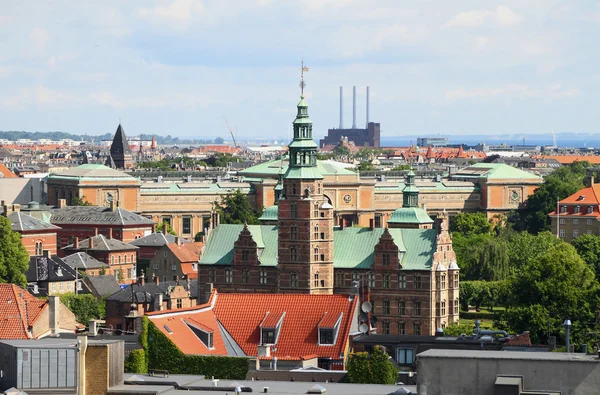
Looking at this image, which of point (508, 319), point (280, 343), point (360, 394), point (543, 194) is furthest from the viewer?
point (543, 194)

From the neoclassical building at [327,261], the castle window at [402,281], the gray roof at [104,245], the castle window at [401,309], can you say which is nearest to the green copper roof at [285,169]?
the gray roof at [104,245]

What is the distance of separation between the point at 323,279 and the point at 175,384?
Answer: 171ft

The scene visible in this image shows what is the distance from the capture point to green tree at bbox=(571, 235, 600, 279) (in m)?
127

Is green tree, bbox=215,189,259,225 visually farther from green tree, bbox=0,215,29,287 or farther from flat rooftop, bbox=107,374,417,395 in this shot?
flat rooftop, bbox=107,374,417,395

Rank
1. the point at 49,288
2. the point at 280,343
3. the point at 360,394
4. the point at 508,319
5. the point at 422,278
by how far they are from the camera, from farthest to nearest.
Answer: the point at 49,288 < the point at 422,278 < the point at 508,319 < the point at 280,343 < the point at 360,394

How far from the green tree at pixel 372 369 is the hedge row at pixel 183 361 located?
5.64 meters

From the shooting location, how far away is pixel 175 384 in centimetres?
5147

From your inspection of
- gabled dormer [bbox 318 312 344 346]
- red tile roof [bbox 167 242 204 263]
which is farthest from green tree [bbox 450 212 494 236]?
gabled dormer [bbox 318 312 344 346]

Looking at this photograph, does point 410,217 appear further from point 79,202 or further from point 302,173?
point 79,202

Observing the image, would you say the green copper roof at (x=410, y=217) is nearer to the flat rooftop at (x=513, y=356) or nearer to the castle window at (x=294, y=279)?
the castle window at (x=294, y=279)

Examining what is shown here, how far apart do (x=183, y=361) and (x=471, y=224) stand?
10882 cm

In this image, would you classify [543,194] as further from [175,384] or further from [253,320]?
[175,384]

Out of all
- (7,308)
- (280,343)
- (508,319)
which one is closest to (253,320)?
(280,343)

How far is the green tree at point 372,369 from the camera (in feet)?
196
